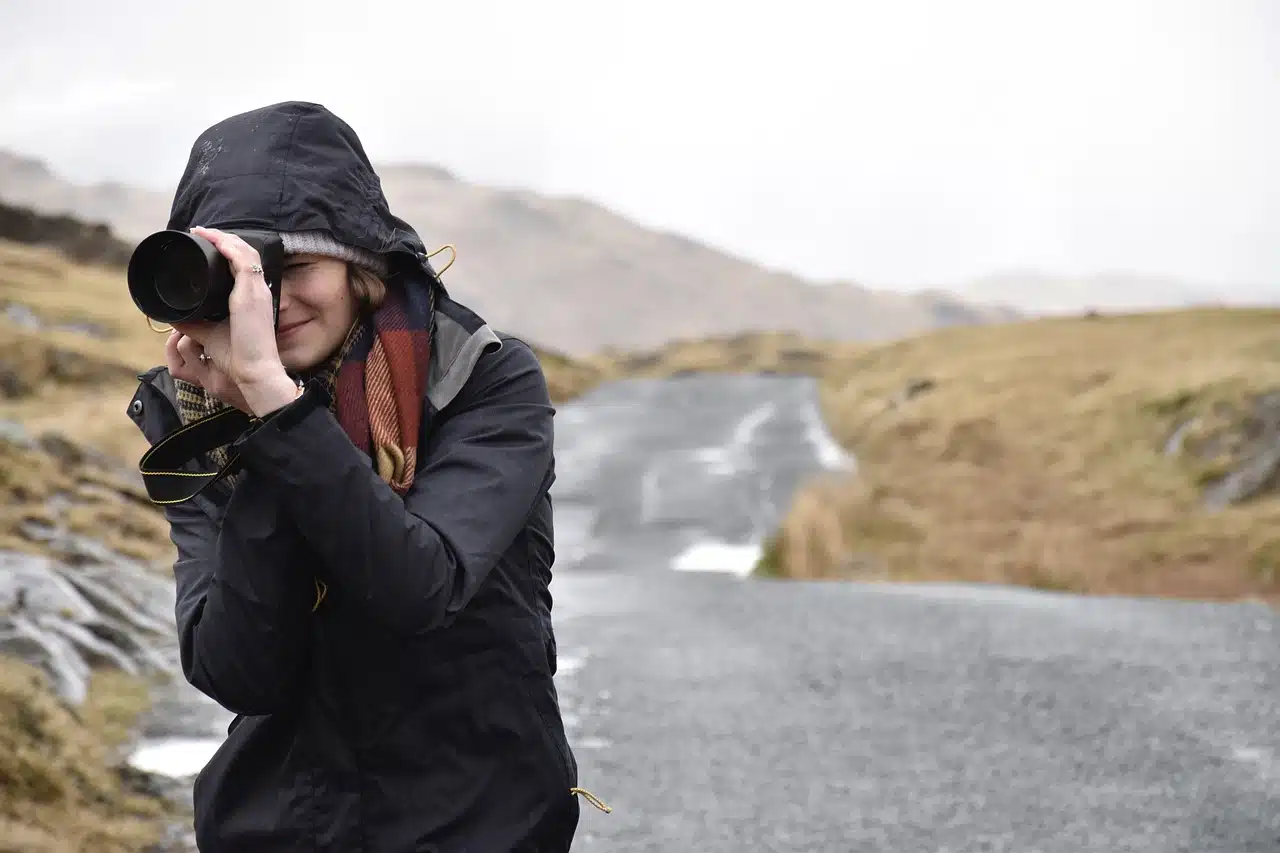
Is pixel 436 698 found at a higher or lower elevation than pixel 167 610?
higher

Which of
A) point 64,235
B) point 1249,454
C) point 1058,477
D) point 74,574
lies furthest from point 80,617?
point 64,235

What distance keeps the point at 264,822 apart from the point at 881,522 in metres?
11.8

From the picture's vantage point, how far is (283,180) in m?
1.70

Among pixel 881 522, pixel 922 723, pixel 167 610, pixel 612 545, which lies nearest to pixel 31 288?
pixel 612 545

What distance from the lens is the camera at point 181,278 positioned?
5.11 feet

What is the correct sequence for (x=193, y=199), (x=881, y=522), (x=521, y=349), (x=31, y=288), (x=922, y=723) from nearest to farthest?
(x=193, y=199) → (x=521, y=349) → (x=922, y=723) → (x=881, y=522) → (x=31, y=288)

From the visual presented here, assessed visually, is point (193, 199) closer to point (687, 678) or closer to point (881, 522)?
point (687, 678)

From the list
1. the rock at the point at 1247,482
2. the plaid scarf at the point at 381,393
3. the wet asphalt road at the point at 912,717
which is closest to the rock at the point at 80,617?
the wet asphalt road at the point at 912,717

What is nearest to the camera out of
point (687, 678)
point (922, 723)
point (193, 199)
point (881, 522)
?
point (193, 199)

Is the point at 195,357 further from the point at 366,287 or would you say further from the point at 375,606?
the point at 375,606

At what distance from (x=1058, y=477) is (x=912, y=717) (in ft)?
34.5

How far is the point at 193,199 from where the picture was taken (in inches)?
68.6

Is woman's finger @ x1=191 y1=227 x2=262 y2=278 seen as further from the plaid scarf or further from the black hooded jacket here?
the plaid scarf

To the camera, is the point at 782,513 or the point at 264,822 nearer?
the point at 264,822
